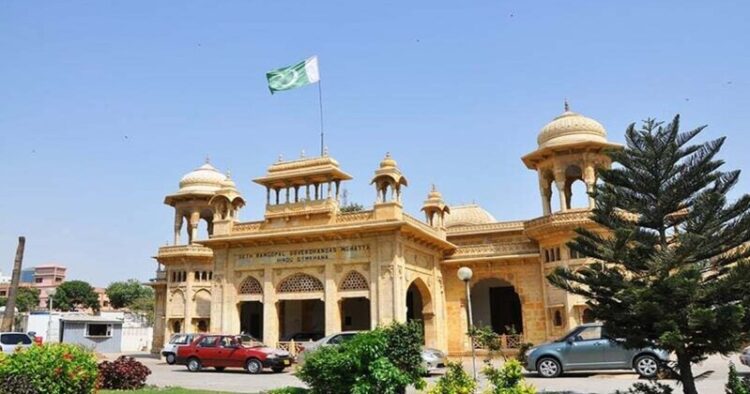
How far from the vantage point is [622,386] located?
1276 cm

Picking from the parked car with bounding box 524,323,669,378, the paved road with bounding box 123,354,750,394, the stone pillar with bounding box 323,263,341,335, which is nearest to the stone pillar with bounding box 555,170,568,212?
the paved road with bounding box 123,354,750,394

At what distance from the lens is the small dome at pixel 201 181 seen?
1326 inches

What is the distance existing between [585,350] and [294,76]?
56.1 ft

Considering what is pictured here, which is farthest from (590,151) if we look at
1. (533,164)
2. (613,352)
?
(613,352)

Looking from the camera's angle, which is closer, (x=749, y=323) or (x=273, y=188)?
(x=749, y=323)

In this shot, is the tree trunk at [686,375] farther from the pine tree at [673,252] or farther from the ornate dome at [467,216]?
the ornate dome at [467,216]

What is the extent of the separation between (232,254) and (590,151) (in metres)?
15.6

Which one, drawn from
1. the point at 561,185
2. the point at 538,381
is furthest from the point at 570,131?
the point at 538,381

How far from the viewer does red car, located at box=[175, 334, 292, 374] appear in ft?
60.8

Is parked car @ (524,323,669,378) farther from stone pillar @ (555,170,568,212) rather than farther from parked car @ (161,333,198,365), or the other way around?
parked car @ (161,333,198,365)

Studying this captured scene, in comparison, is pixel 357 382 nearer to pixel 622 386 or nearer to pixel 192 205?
pixel 622 386

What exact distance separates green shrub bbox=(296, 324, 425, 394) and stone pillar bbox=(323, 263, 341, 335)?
44.0 ft

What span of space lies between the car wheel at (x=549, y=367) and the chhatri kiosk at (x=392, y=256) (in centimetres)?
718

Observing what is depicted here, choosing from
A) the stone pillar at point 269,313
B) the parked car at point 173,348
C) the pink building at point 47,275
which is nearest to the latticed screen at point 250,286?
the stone pillar at point 269,313
